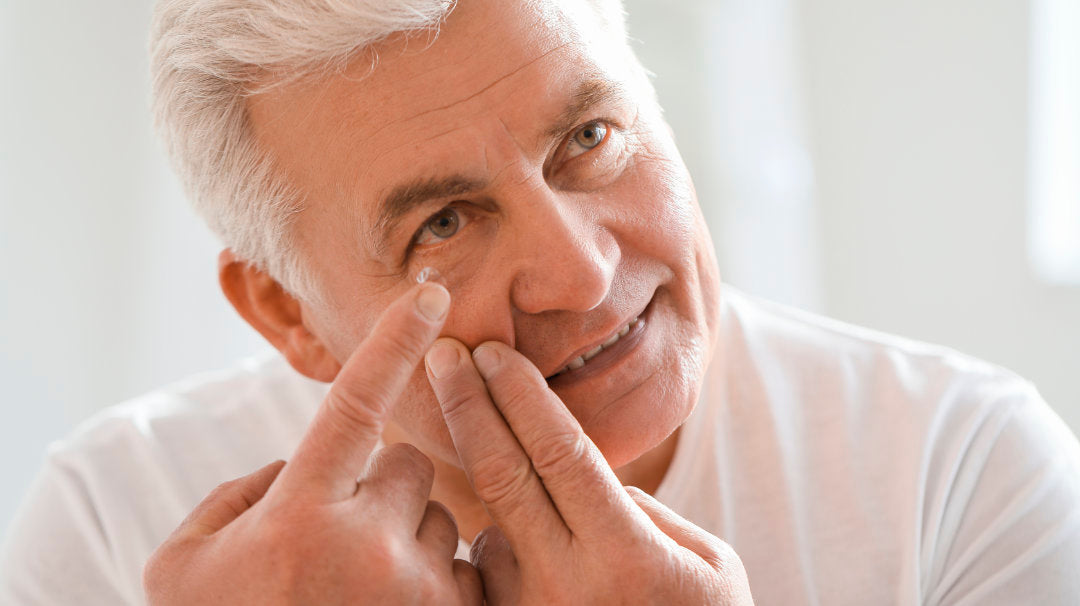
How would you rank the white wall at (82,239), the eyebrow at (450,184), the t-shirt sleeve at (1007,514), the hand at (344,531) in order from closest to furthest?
the hand at (344,531)
the eyebrow at (450,184)
the t-shirt sleeve at (1007,514)
the white wall at (82,239)

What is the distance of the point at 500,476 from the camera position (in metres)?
1.20

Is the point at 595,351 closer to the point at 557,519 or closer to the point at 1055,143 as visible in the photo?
the point at 557,519

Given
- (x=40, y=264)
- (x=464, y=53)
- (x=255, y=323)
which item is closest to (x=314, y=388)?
(x=255, y=323)

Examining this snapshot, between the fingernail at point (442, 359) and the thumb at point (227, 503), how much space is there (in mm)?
227

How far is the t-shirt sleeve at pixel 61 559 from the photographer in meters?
1.84

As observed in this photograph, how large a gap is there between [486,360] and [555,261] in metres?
0.16

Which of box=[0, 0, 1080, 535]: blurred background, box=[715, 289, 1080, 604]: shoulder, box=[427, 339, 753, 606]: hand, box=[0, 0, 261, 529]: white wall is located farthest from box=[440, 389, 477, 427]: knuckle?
box=[0, 0, 261, 529]: white wall

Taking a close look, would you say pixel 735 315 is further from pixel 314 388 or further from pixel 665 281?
pixel 314 388

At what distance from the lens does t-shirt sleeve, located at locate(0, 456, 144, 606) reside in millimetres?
1839

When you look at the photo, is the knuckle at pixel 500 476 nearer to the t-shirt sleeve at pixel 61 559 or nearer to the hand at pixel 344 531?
the hand at pixel 344 531

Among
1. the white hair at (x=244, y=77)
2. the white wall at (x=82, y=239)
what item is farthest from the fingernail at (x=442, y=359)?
the white wall at (x=82, y=239)

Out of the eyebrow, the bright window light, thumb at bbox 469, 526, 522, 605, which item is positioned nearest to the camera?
thumb at bbox 469, 526, 522, 605

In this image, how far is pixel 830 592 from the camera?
1.63 metres

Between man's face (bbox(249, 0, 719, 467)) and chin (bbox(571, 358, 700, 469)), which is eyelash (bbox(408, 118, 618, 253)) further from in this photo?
chin (bbox(571, 358, 700, 469))
